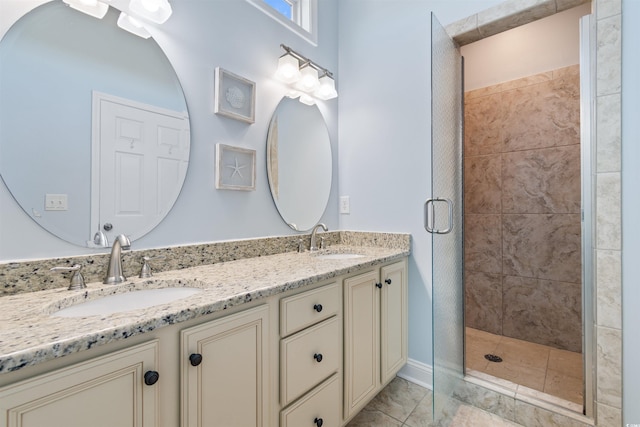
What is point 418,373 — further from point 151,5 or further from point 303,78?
point 151,5

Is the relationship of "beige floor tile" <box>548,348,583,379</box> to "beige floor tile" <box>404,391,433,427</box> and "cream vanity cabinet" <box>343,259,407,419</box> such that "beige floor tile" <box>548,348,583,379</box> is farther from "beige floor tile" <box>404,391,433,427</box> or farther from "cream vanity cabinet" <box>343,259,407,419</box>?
"cream vanity cabinet" <box>343,259,407,419</box>

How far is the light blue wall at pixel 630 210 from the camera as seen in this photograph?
4.18 ft

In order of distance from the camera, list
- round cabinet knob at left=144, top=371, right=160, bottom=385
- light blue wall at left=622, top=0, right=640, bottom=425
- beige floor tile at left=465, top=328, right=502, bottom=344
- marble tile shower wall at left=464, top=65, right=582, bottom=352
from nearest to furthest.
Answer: round cabinet knob at left=144, top=371, right=160, bottom=385
light blue wall at left=622, top=0, right=640, bottom=425
marble tile shower wall at left=464, top=65, right=582, bottom=352
beige floor tile at left=465, top=328, right=502, bottom=344

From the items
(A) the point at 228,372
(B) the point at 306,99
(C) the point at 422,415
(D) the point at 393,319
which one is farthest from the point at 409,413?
(B) the point at 306,99

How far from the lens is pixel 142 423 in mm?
728

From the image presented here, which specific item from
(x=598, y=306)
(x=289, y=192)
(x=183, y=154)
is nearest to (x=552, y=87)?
(x=598, y=306)

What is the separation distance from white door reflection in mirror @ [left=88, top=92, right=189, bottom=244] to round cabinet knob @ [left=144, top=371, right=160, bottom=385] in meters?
0.64

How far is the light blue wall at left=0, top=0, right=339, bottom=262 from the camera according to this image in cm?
133

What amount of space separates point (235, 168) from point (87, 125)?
0.63 m

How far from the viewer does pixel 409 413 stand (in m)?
1.65

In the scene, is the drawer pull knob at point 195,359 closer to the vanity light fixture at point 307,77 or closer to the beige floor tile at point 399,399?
the beige floor tile at point 399,399

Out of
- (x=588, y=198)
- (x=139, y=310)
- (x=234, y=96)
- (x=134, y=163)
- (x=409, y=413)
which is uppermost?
(x=234, y=96)

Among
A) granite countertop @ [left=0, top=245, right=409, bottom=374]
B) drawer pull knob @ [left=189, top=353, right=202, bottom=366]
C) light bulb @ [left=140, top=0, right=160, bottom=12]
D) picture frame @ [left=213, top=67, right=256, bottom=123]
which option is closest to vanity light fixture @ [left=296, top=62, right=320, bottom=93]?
picture frame @ [left=213, top=67, right=256, bottom=123]

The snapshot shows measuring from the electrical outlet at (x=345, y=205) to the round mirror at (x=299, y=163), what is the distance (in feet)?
0.45
